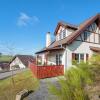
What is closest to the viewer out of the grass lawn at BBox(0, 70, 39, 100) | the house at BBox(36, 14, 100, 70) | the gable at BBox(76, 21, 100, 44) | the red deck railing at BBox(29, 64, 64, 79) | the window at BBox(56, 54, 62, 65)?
the grass lawn at BBox(0, 70, 39, 100)

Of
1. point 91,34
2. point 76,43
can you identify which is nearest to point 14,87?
point 76,43

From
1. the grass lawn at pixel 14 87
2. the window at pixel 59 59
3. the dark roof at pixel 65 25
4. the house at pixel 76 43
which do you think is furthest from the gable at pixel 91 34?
the grass lawn at pixel 14 87

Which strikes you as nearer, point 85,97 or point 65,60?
point 85,97

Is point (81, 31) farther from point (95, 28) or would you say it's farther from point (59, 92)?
point (59, 92)

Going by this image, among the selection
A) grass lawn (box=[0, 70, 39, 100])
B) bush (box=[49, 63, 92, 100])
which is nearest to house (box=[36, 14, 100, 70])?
grass lawn (box=[0, 70, 39, 100])

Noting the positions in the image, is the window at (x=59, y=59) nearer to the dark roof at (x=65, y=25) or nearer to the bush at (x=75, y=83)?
the dark roof at (x=65, y=25)

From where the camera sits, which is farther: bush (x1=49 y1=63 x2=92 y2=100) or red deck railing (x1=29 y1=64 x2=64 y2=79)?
red deck railing (x1=29 y1=64 x2=64 y2=79)

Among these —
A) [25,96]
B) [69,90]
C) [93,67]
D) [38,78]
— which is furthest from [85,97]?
[38,78]

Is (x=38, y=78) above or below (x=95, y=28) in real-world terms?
below

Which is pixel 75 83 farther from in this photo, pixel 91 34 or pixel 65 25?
pixel 91 34

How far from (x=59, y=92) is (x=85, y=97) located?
1.74 feet

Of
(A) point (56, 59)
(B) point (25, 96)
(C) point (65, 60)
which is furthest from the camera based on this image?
(A) point (56, 59)

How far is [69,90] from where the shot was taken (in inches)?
119

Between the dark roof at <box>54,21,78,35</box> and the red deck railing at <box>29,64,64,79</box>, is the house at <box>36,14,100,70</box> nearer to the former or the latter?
the dark roof at <box>54,21,78,35</box>
